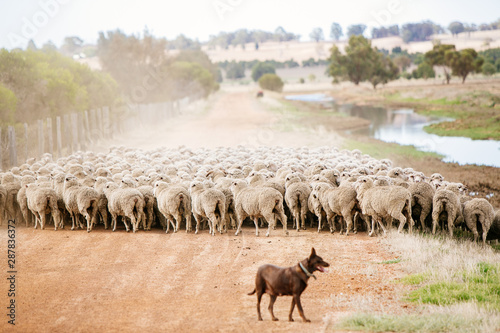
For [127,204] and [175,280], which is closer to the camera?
[175,280]

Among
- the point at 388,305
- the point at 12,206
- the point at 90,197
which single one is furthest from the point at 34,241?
the point at 388,305

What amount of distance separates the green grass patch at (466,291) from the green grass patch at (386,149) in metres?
16.8

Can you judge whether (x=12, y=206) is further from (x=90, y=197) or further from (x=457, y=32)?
(x=457, y=32)

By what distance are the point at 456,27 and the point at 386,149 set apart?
18290 centimetres

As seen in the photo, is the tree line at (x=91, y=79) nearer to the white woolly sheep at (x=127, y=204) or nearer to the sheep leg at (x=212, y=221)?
the white woolly sheep at (x=127, y=204)

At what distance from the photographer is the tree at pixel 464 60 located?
7544 centimetres

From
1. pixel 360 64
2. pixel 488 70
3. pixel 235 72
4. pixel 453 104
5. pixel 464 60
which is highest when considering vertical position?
pixel 235 72

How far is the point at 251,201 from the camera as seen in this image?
38.5 feet

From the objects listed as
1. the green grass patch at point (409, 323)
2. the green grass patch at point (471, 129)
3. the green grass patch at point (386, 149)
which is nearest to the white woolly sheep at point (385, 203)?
the green grass patch at point (409, 323)

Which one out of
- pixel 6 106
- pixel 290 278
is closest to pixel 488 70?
pixel 6 106

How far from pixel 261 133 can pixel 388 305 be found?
2822 cm

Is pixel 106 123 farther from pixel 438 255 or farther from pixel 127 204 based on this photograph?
pixel 438 255

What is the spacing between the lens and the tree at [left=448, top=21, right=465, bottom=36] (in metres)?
190

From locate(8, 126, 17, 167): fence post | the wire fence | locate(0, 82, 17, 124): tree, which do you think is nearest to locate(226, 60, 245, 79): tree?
the wire fence
